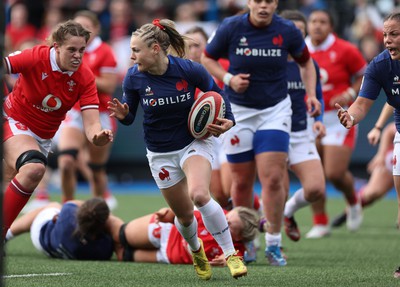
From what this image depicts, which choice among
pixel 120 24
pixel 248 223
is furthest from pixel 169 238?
pixel 120 24

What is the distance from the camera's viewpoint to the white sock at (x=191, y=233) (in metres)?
6.75

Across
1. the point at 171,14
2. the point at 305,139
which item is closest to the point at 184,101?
the point at 305,139

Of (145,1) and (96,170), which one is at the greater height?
(145,1)

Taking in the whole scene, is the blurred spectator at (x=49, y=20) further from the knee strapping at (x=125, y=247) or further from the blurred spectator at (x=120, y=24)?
the knee strapping at (x=125, y=247)

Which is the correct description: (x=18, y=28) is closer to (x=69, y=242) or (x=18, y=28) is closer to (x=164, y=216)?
(x=69, y=242)

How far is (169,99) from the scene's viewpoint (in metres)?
6.61

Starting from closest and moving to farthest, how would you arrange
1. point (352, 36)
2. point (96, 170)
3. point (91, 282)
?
1. point (91, 282)
2. point (96, 170)
3. point (352, 36)

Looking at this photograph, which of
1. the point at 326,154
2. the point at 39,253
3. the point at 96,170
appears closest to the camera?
the point at 39,253

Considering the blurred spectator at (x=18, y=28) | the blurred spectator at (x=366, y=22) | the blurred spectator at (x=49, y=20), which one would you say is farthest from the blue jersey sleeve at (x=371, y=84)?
the blurred spectator at (x=18, y=28)

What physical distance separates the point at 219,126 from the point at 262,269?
4.80 ft

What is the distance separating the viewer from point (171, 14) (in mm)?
18750

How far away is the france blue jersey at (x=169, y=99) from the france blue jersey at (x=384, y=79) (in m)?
1.03

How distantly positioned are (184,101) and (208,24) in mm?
10874

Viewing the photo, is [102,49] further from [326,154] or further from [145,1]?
[145,1]
